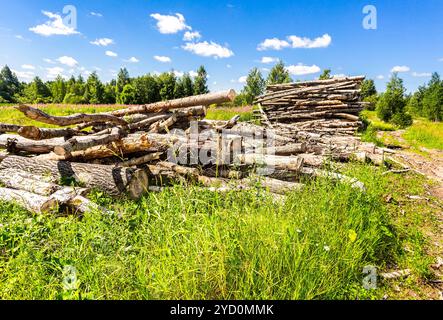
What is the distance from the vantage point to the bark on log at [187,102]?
24.5ft

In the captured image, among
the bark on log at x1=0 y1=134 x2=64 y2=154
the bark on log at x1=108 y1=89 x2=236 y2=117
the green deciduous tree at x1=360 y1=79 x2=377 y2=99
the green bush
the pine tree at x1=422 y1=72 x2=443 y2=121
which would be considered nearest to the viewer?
the bark on log at x1=0 y1=134 x2=64 y2=154

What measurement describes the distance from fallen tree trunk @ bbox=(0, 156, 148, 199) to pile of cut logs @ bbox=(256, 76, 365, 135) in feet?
26.0

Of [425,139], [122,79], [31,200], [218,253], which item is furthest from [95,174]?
[122,79]

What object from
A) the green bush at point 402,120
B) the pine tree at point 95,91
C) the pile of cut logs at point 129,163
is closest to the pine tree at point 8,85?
the pine tree at point 95,91

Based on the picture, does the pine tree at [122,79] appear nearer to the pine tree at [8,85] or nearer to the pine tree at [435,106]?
the pine tree at [8,85]

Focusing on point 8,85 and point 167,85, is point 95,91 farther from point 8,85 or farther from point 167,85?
point 8,85

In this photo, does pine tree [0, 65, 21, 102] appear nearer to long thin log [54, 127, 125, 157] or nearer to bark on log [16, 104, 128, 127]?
bark on log [16, 104, 128, 127]

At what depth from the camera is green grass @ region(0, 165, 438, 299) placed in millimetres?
2299

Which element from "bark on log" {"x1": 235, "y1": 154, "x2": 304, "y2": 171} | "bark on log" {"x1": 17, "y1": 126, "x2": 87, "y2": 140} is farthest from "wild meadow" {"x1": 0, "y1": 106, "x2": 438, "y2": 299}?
"bark on log" {"x1": 17, "y1": 126, "x2": 87, "y2": 140}

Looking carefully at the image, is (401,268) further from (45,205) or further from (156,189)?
(45,205)
